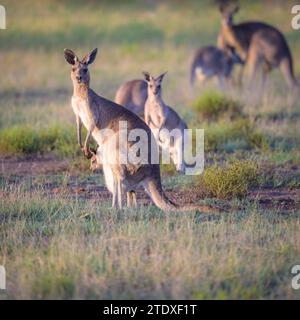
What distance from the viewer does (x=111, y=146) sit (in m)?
7.16

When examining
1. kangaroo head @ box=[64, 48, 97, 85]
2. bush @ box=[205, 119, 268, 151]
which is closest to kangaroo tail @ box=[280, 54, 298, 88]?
bush @ box=[205, 119, 268, 151]

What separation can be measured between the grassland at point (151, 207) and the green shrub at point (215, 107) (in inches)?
0.7

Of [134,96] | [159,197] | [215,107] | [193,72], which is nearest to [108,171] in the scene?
[159,197]

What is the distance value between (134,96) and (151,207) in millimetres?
2916

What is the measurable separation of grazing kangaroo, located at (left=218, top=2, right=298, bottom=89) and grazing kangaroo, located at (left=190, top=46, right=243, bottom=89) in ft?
1.56

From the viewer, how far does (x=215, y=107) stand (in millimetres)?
11734

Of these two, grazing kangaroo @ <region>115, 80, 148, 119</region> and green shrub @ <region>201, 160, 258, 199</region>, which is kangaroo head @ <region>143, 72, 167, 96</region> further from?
green shrub @ <region>201, 160, 258, 199</region>

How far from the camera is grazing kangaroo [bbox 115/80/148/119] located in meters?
9.94

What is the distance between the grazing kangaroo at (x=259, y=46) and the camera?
578 inches
